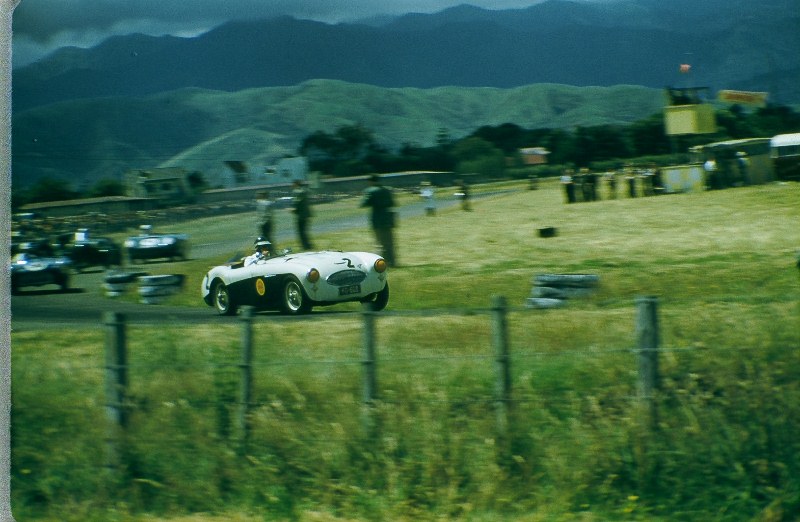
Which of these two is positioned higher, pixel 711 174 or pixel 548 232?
pixel 711 174

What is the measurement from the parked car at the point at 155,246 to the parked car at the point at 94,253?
0.21 feet

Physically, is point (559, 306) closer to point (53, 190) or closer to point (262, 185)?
point (262, 185)

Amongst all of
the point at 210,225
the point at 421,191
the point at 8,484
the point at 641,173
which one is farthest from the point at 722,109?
the point at 8,484

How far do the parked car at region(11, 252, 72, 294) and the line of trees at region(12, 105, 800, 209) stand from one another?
0.27 meters

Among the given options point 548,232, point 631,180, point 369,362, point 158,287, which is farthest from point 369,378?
point 631,180

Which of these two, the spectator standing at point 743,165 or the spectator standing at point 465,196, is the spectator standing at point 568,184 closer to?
the spectator standing at point 465,196

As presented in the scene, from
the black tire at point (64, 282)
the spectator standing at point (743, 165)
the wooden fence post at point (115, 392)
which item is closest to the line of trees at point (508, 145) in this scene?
the spectator standing at point (743, 165)

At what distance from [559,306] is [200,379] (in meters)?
2.12

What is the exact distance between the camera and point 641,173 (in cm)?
484

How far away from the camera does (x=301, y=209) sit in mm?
4965

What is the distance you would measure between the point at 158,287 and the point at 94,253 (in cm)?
35

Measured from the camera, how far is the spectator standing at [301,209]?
4953mm

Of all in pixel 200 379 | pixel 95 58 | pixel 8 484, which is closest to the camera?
pixel 8 484

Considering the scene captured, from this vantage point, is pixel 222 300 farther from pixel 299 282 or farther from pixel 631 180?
pixel 631 180
